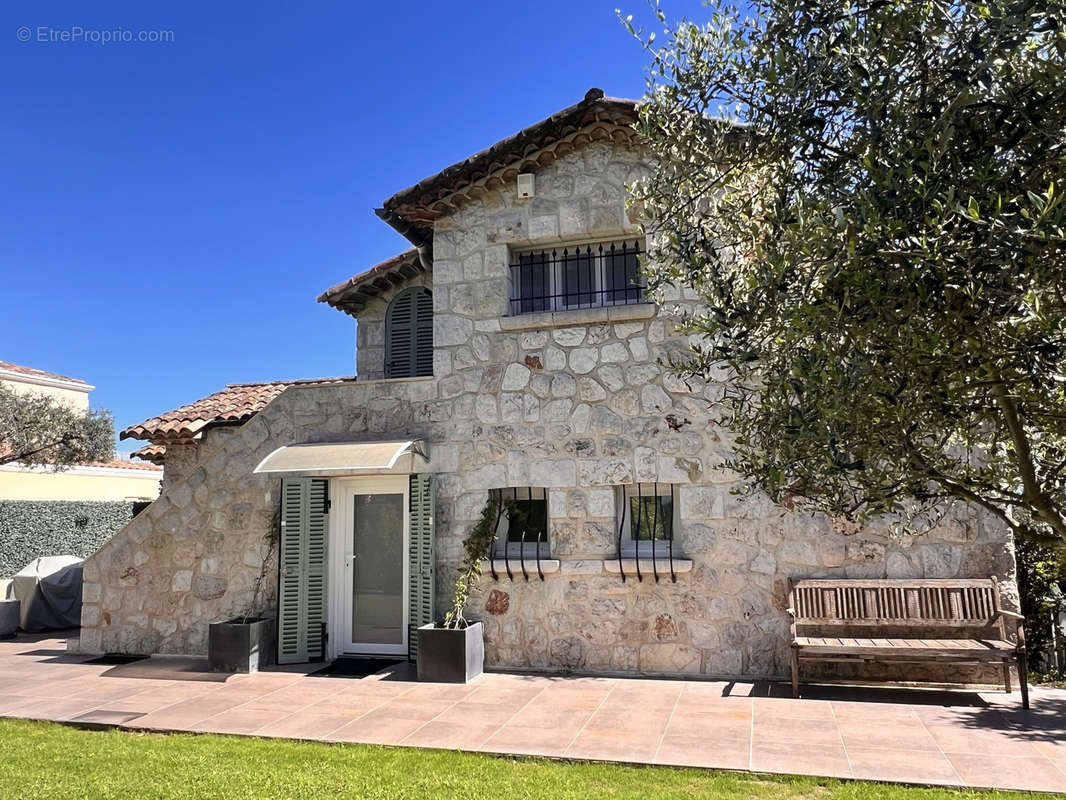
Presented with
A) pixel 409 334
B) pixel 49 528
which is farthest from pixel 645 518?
pixel 49 528

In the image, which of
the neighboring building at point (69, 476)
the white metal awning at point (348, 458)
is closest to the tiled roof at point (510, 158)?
the white metal awning at point (348, 458)

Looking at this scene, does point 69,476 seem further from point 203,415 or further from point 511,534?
point 511,534

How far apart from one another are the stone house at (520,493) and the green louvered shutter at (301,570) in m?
0.04

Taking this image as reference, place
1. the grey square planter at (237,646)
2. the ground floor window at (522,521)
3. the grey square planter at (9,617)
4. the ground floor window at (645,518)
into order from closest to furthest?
the ground floor window at (645,518) < the grey square planter at (237,646) < the ground floor window at (522,521) < the grey square planter at (9,617)

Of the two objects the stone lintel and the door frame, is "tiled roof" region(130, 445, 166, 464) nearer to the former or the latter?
the door frame

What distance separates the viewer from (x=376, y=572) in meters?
15.0

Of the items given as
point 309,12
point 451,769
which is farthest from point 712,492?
point 309,12

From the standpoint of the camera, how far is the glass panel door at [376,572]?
582 inches

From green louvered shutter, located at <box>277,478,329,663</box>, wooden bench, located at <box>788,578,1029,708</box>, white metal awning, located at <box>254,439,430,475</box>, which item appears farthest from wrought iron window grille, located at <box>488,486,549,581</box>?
wooden bench, located at <box>788,578,1029,708</box>

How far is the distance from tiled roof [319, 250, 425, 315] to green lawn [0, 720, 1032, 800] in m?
10.5

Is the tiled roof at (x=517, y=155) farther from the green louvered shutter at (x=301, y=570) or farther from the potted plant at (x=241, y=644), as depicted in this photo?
the potted plant at (x=241, y=644)

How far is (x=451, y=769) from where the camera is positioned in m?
A: 8.55

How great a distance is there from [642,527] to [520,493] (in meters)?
2.34

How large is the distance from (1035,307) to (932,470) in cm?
152
